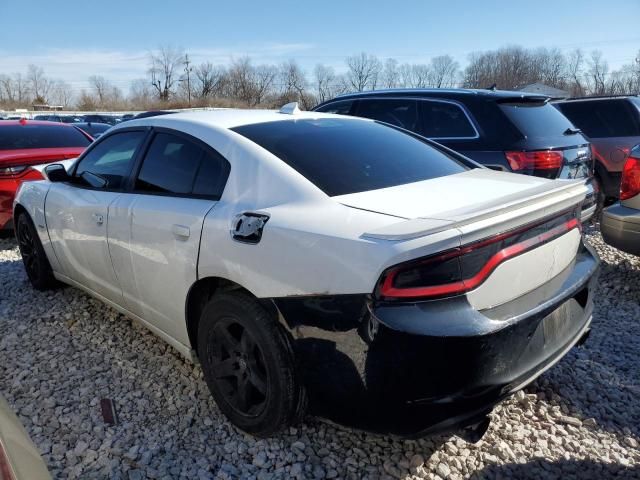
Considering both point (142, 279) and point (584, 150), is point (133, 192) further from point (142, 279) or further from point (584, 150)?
point (584, 150)

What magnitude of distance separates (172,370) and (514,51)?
8895 centimetres

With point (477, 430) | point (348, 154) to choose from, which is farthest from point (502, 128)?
point (477, 430)

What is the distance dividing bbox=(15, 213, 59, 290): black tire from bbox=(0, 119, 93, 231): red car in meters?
1.56

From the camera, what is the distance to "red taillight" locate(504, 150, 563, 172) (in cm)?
482

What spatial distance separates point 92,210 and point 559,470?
296 cm

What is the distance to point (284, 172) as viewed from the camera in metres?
2.31

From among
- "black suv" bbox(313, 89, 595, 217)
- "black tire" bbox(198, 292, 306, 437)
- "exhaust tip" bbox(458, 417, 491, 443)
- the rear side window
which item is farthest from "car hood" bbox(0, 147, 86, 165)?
the rear side window

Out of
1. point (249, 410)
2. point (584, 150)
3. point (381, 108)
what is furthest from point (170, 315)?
point (584, 150)

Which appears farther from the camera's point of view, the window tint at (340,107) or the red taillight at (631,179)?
the window tint at (340,107)

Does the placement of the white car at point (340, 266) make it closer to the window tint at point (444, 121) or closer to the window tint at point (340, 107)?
the window tint at point (444, 121)

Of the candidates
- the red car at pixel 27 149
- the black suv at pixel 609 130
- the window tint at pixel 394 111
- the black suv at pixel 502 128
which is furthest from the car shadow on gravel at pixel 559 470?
the red car at pixel 27 149

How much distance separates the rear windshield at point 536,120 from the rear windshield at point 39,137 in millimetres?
5450

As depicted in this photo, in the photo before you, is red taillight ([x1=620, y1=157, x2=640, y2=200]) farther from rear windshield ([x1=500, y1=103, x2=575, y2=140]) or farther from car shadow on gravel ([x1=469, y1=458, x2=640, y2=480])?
car shadow on gravel ([x1=469, y1=458, x2=640, y2=480])

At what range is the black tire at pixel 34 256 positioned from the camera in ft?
13.9
